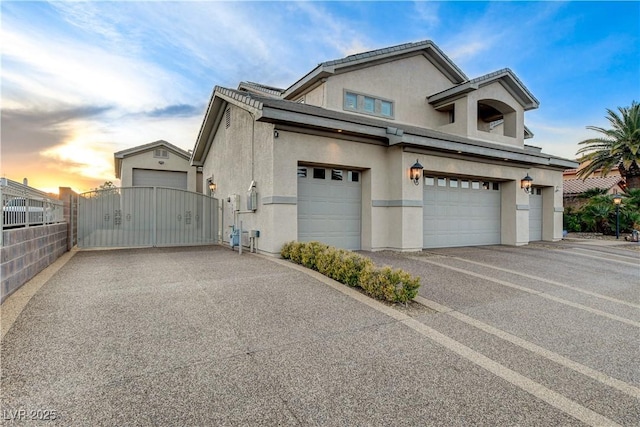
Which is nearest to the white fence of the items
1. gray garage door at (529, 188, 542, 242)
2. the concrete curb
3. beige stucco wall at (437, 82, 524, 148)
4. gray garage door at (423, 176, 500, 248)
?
the concrete curb

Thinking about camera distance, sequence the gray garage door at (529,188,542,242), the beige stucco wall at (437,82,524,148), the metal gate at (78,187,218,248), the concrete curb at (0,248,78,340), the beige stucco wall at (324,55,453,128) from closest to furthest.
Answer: the concrete curb at (0,248,78,340) → the metal gate at (78,187,218,248) → the beige stucco wall at (324,55,453,128) → the beige stucco wall at (437,82,524,148) → the gray garage door at (529,188,542,242)

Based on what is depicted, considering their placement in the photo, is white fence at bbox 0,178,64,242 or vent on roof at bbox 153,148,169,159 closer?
white fence at bbox 0,178,64,242

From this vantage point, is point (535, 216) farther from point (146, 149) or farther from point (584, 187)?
point (146, 149)

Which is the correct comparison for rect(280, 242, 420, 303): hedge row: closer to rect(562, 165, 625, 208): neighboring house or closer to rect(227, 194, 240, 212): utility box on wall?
rect(227, 194, 240, 212): utility box on wall

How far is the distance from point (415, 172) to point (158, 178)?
15381 millimetres

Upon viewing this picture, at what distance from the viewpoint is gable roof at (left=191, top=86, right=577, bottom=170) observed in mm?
7957

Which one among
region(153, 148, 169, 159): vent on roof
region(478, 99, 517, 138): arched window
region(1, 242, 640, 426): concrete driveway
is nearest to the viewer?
region(1, 242, 640, 426): concrete driveway

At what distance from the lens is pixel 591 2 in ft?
39.7

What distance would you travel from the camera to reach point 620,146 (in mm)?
20000

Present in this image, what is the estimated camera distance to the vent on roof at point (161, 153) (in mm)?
17922

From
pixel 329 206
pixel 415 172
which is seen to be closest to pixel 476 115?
pixel 415 172

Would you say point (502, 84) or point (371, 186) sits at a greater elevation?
point (502, 84)

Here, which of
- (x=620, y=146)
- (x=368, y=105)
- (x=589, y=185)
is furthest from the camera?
(x=589, y=185)

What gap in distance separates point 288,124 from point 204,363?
6.67 metres
